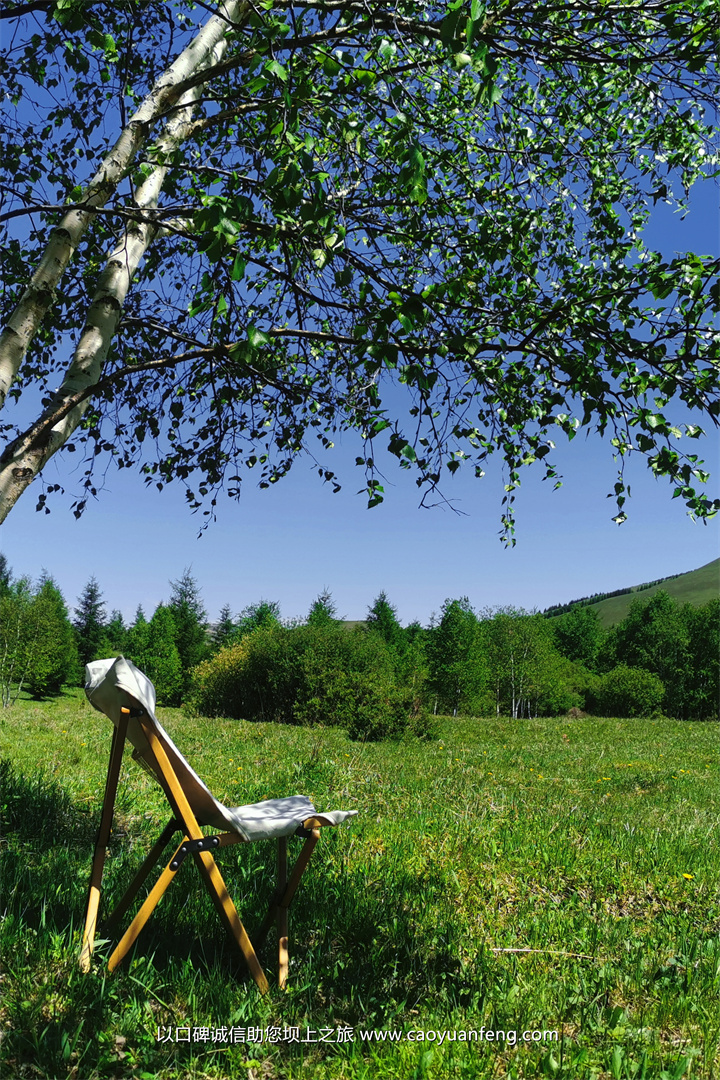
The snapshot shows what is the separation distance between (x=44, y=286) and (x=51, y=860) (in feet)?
10.4

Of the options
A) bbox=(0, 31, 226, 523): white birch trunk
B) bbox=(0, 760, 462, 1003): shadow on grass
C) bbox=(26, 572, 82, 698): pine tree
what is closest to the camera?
bbox=(0, 760, 462, 1003): shadow on grass

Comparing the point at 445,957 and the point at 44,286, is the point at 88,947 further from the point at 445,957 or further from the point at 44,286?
the point at 44,286

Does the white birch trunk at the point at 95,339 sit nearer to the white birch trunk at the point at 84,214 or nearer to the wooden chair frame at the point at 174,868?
the white birch trunk at the point at 84,214

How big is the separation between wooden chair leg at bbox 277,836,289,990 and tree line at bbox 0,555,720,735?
15.5 metres

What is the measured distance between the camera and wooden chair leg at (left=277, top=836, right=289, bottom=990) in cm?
251

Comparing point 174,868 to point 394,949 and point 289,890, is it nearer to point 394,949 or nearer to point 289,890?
point 289,890

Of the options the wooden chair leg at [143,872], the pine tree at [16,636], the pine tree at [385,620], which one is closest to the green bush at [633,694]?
the pine tree at [385,620]

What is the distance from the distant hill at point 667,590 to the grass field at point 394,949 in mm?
106216

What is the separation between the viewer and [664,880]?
3961mm

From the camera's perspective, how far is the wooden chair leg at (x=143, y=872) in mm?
2549

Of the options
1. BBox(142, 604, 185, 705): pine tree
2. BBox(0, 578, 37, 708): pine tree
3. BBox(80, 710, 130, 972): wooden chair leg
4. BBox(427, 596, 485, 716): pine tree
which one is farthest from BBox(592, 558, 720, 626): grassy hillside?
BBox(80, 710, 130, 972): wooden chair leg

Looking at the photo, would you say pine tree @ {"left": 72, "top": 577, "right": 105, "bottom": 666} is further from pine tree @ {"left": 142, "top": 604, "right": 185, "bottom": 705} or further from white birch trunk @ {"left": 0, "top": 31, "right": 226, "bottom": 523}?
white birch trunk @ {"left": 0, "top": 31, "right": 226, "bottom": 523}

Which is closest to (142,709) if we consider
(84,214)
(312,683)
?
(84,214)

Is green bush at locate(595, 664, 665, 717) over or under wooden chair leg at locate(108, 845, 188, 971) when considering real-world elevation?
under
